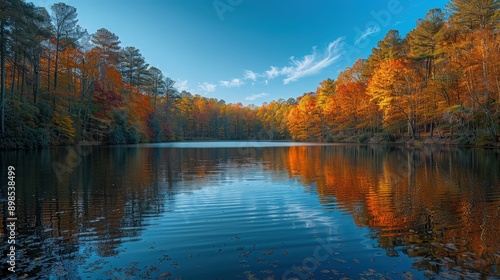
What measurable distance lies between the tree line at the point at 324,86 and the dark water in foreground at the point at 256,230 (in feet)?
82.0

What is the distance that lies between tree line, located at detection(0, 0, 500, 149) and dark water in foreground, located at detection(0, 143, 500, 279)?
25001 mm

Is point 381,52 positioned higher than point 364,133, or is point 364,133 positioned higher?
point 381,52

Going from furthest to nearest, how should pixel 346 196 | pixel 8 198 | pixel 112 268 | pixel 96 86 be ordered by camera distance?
pixel 96 86 < pixel 346 196 < pixel 8 198 < pixel 112 268

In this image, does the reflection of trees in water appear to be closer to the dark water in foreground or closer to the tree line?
the dark water in foreground

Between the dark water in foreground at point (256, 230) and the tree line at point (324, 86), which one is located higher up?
the tree line at point (324, 86)

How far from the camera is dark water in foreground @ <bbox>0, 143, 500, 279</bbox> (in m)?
4.40

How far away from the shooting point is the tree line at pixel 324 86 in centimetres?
3128

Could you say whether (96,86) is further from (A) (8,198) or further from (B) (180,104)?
(B) (180,104)

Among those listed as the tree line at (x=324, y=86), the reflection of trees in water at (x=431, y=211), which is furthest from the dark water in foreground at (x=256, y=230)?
the tree line at (x=324, y=86)

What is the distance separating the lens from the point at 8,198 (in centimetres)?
870

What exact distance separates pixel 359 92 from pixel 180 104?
5927 cm

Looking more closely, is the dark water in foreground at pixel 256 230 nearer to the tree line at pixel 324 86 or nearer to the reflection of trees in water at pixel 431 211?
the reflection of trees in water at pixel 431 211

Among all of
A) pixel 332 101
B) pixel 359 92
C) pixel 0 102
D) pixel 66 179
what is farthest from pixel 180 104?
pixel 66 179

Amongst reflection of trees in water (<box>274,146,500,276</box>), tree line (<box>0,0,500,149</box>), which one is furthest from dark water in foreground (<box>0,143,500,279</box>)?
tree line (<box>0,0,500,149</box>)
